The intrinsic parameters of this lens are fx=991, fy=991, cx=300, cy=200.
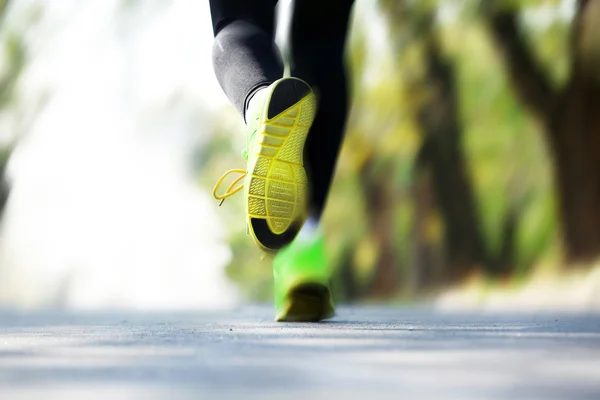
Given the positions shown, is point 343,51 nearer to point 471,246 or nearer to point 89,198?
point 471,246

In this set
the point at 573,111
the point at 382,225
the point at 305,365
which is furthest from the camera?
the point at 382,225

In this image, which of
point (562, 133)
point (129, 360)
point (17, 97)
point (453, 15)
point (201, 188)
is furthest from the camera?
point (201, 188)

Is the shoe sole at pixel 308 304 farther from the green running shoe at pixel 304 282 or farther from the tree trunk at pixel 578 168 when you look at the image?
the tree trunk at pixel 578 168

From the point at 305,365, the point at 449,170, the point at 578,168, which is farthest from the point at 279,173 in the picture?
the point at 449,170

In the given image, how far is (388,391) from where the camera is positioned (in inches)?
26.3

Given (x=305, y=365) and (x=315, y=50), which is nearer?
(x=305, y=365)

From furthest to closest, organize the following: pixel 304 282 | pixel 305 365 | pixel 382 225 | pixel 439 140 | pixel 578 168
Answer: pixel 382 225, pixel 439 140, pixel 578 168, pixel 304 282, pixel 305 365

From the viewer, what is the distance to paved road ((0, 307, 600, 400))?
67 centimetres

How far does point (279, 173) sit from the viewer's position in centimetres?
139

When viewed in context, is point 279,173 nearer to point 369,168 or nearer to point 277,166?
point 277,166

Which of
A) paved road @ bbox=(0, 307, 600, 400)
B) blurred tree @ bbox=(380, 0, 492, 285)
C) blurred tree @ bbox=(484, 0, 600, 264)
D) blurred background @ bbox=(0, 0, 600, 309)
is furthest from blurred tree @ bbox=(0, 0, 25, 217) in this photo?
paved road @ bbox=(0, 307, 600, 400)

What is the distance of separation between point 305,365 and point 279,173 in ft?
1.85

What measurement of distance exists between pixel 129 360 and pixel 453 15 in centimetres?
627

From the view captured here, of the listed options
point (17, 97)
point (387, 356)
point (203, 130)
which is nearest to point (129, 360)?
point (387, 356)
